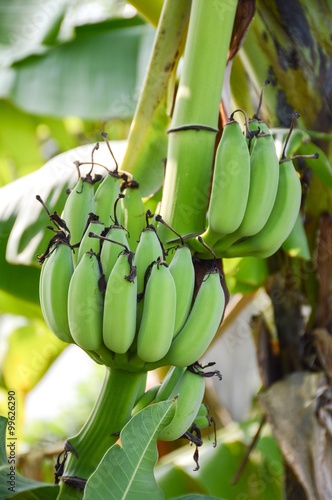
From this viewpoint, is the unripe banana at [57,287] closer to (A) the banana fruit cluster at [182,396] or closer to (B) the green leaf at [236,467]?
(A) the banana fruit cluster at [182,396]

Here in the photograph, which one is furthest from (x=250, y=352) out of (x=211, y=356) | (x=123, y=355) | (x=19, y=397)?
(x=123, y=355)

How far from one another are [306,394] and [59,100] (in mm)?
833

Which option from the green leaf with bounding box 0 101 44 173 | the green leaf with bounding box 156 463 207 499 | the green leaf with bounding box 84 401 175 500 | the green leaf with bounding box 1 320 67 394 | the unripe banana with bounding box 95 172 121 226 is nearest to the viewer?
the green leaf with bounding box 84 401 175 500

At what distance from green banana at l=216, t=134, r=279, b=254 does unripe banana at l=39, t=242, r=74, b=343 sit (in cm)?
17

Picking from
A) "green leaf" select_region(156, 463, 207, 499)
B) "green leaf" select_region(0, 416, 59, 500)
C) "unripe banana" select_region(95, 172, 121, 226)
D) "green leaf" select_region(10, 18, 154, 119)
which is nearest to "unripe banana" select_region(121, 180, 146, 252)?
"unripe banana" select_region(95, 172, 121, 226)

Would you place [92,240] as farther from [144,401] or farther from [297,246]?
[297,246]

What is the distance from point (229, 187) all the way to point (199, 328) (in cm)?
14

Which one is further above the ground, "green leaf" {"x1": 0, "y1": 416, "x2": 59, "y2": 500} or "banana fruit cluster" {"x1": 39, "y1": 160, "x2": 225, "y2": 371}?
"banana fruit cluster" {"x1": 39, "y1": 160, "x2": 225, "y2": 371}

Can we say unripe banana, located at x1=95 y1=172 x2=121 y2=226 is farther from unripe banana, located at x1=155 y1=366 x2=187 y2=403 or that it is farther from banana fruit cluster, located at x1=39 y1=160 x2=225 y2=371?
unripe banana, located at x1=155 y1=366 x2=187 y2=403

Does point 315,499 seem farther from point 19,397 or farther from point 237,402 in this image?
point 237,402

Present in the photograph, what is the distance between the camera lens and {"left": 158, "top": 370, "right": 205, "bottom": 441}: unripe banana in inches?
24.4

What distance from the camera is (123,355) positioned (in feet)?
2.02

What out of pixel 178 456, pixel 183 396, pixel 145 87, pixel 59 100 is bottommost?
pixel 178 456

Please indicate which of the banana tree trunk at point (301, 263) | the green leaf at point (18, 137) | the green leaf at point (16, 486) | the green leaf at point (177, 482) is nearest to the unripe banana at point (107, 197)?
the green leaf at point (16, 486)
